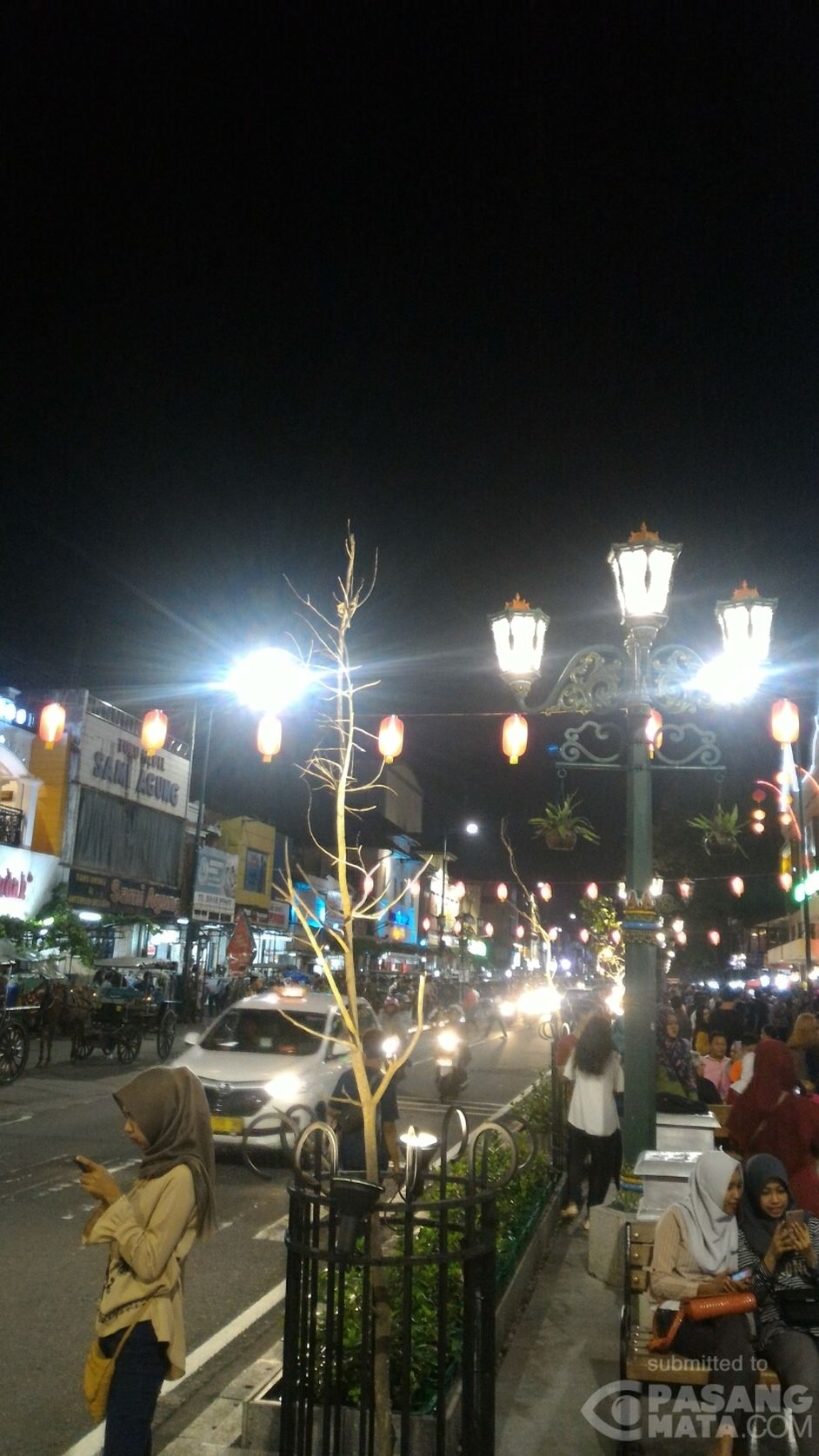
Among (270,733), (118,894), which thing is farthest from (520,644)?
(118,894)

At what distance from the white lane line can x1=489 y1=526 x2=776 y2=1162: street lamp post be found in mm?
2563

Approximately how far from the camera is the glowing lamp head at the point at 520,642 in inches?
368

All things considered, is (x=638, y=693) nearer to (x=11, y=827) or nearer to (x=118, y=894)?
(x=11, y=827)

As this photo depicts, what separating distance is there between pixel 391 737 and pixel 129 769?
20351 millimetres

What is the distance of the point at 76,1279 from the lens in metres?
7.53

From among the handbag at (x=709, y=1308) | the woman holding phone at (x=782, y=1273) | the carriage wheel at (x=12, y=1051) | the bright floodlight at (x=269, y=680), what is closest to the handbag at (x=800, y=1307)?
the woman holding phone at (x=782, y=1273)

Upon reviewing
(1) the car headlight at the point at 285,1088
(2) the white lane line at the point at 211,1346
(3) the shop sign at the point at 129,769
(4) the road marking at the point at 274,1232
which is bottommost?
(2) the white lane line at the point at 211,1346

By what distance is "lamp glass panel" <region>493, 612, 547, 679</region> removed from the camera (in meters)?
9.36

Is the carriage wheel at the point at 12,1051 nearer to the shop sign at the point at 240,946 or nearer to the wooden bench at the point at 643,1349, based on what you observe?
the shop sign at the point at 240,946

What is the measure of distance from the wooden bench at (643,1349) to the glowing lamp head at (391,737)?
10492mm

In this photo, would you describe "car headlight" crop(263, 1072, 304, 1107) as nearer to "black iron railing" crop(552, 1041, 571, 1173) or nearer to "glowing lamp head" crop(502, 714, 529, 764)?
"black iron railing" crop(552, 1041, 571, 1173)

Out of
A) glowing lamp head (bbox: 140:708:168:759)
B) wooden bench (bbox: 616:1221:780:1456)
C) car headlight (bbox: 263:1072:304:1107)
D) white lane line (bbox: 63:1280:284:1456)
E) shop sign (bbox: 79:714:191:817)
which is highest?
shop sign (bbox: 79:714:191:817)

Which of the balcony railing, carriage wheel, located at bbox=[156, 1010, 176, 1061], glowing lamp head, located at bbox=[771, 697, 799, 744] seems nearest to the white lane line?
glowing lamp head, located at bbox=[771, 697, 799, 744]

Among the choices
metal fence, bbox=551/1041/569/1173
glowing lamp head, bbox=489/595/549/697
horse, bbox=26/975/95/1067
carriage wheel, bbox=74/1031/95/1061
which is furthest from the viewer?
carriage wheel, bbox=74/1031/95/1061
